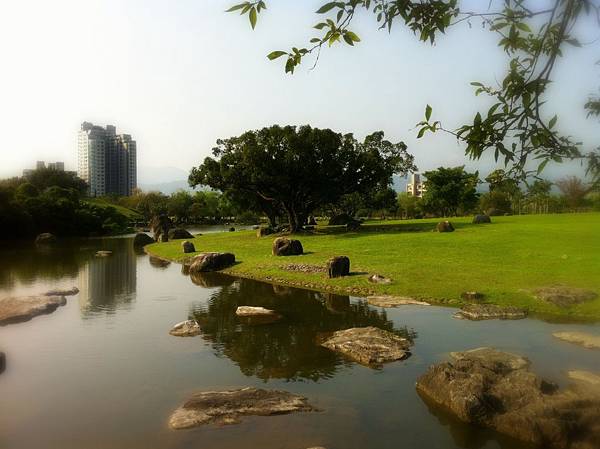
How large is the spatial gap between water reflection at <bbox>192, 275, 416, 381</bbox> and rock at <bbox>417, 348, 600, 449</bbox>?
339 cm

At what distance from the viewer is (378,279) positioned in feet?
89.6

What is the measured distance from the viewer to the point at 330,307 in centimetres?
2328

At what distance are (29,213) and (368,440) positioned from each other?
264ft

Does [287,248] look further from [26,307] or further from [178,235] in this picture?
[178,235]

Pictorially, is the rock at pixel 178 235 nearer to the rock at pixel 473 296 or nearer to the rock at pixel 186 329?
the rock at pixel 186 329

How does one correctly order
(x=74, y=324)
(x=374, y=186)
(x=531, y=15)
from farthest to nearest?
(x=374, y=186) → (x=74, y=324) → (x=531, y=15)

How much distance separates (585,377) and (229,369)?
986 cm

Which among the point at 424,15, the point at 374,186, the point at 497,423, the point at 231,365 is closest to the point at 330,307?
the point at 231,365

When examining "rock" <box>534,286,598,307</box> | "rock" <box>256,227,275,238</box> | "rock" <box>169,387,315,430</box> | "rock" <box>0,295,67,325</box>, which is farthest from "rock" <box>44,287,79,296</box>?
"rock" <box>256,227,275,238</box>

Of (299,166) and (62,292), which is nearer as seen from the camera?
(62,292)

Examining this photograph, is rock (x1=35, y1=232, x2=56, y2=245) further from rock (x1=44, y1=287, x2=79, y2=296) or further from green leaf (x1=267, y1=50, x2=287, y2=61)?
green leaf (x1=267, y1=50, x2=287, y2=61)

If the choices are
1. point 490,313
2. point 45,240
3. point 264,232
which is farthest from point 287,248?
point 45,240

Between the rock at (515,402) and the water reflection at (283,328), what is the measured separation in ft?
11.1

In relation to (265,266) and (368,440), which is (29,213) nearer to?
(265,266)
